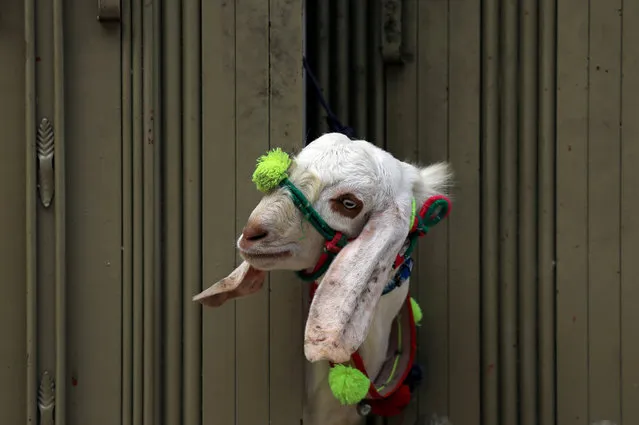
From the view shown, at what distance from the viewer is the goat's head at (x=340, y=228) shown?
9.23ft

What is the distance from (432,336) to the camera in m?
3.82

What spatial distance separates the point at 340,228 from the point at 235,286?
0.46 m

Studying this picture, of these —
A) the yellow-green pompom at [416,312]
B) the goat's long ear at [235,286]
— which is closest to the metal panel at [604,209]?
the yellow-green pompom at [416,312]

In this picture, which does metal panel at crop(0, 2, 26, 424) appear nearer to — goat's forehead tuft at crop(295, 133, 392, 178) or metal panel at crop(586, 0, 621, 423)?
goat's forehead tuft at crop(295, 133, 392, 178)

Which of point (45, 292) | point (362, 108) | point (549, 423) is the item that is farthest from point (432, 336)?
point (45, 292)

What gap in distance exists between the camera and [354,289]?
2.83 metres

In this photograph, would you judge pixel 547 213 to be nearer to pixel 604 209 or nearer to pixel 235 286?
pixel 604 209

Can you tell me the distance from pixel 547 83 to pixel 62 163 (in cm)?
183

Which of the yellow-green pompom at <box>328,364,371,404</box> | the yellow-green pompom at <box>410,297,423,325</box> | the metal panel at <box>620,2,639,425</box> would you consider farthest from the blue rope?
the metal panel at <box>620,2,639,425</box>

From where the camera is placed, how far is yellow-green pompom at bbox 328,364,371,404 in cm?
301

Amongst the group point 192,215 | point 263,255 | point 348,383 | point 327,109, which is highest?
point 327,109

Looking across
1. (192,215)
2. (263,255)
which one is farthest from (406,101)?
(263,255)

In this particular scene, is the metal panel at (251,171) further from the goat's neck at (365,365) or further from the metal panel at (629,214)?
the metal panel at (629,214)

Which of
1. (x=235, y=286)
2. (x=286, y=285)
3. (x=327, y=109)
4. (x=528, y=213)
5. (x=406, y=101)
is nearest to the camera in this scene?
(x=235, y=286)
